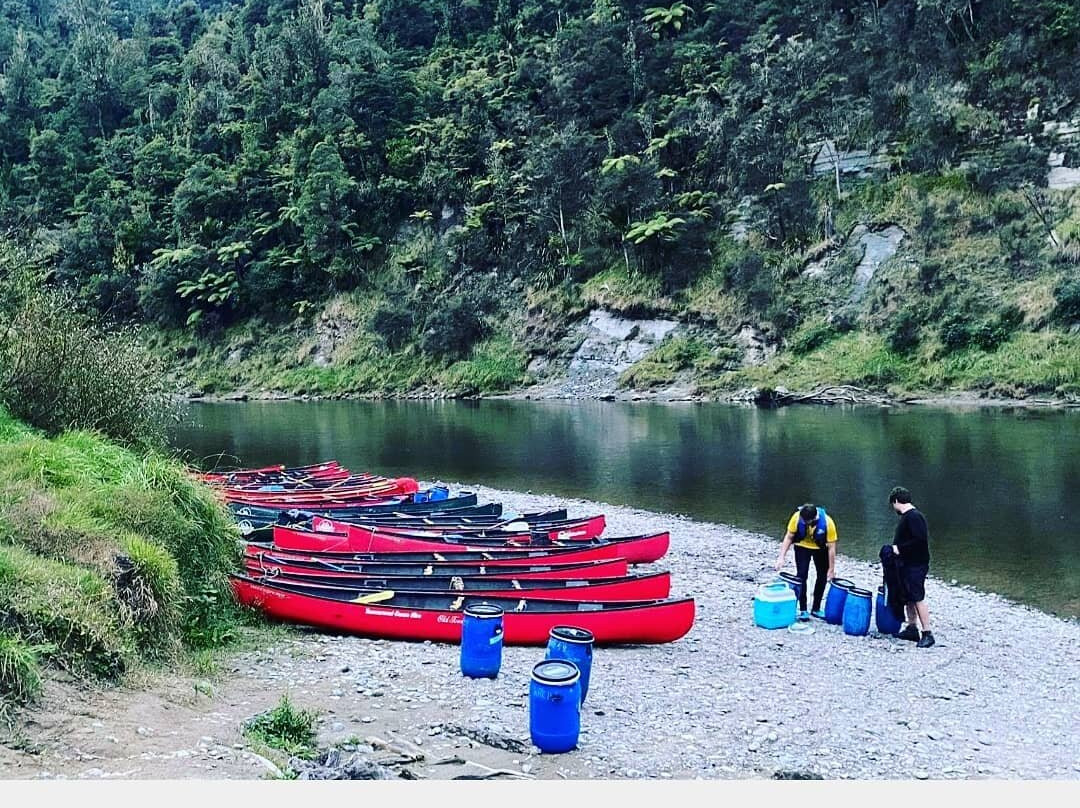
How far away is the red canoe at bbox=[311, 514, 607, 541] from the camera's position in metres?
15.3

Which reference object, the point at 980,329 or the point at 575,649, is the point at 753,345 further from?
the point at 575,649

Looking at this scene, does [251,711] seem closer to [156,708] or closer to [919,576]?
[156,708]

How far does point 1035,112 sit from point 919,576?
2012 inches

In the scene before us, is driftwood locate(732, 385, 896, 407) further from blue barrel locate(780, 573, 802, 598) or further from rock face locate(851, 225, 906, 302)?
blue barrel locate(780, 573, 802, 598)

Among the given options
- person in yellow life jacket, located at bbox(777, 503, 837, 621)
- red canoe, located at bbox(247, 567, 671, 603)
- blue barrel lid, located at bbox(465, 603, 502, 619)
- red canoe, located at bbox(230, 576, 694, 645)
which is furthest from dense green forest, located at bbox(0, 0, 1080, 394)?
blue barrel lid, located at bbox(465, 603, 502, 619)

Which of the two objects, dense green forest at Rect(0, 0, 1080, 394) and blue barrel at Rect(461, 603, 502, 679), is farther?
dense green forest at Rect(0, 0, 1080, 394)

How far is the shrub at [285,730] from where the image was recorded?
21.8ft

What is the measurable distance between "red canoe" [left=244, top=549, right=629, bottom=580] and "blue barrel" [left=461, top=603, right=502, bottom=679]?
2.94m

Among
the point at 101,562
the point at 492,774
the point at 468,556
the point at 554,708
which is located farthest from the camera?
the point at 468,556

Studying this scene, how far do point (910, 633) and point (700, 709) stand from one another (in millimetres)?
4231

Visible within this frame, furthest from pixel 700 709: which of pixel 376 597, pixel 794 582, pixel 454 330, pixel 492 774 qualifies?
pixel 454 330

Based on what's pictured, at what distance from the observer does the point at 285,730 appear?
6.97 m

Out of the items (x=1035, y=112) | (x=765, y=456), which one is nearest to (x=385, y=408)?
(x=765, y=456)

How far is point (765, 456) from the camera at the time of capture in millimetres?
28906
